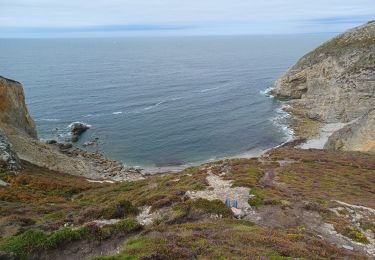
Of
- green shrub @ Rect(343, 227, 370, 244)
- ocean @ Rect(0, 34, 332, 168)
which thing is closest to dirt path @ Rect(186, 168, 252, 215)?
green shrub @ Rect(343, 227, 370, 244)

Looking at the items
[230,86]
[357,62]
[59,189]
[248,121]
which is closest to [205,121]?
[248,121]

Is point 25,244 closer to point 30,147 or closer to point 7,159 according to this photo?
point 7,159

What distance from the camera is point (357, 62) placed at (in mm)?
86562

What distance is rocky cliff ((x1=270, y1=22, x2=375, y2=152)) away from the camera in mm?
83562

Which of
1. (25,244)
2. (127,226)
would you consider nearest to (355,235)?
(127,226)

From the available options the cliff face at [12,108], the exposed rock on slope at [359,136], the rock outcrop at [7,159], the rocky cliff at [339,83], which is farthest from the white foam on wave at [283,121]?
the rock outcrop at [7,159]

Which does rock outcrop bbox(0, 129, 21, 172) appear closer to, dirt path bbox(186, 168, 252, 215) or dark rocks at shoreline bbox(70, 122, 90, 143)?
dirt path bbox(186, 168, 252, 215)


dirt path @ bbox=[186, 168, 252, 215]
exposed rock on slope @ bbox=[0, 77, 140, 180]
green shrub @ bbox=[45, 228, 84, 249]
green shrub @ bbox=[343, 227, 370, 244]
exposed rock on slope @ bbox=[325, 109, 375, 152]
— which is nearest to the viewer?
green shrub @ bbox=[45, 228, 84, 249]

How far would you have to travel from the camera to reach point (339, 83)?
8869cm

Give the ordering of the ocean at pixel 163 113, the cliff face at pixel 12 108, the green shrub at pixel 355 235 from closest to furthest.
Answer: the green shrub at pixel 355 235
the cliff face at pixel 12 108
the ocean at pixel 163 113

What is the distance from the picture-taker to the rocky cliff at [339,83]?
274ft

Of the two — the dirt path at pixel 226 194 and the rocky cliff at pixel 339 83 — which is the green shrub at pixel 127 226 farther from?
the rocky cliff at pixel 339 83

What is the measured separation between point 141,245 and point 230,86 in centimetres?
12718

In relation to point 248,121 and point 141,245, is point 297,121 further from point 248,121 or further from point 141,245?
point 141,245
